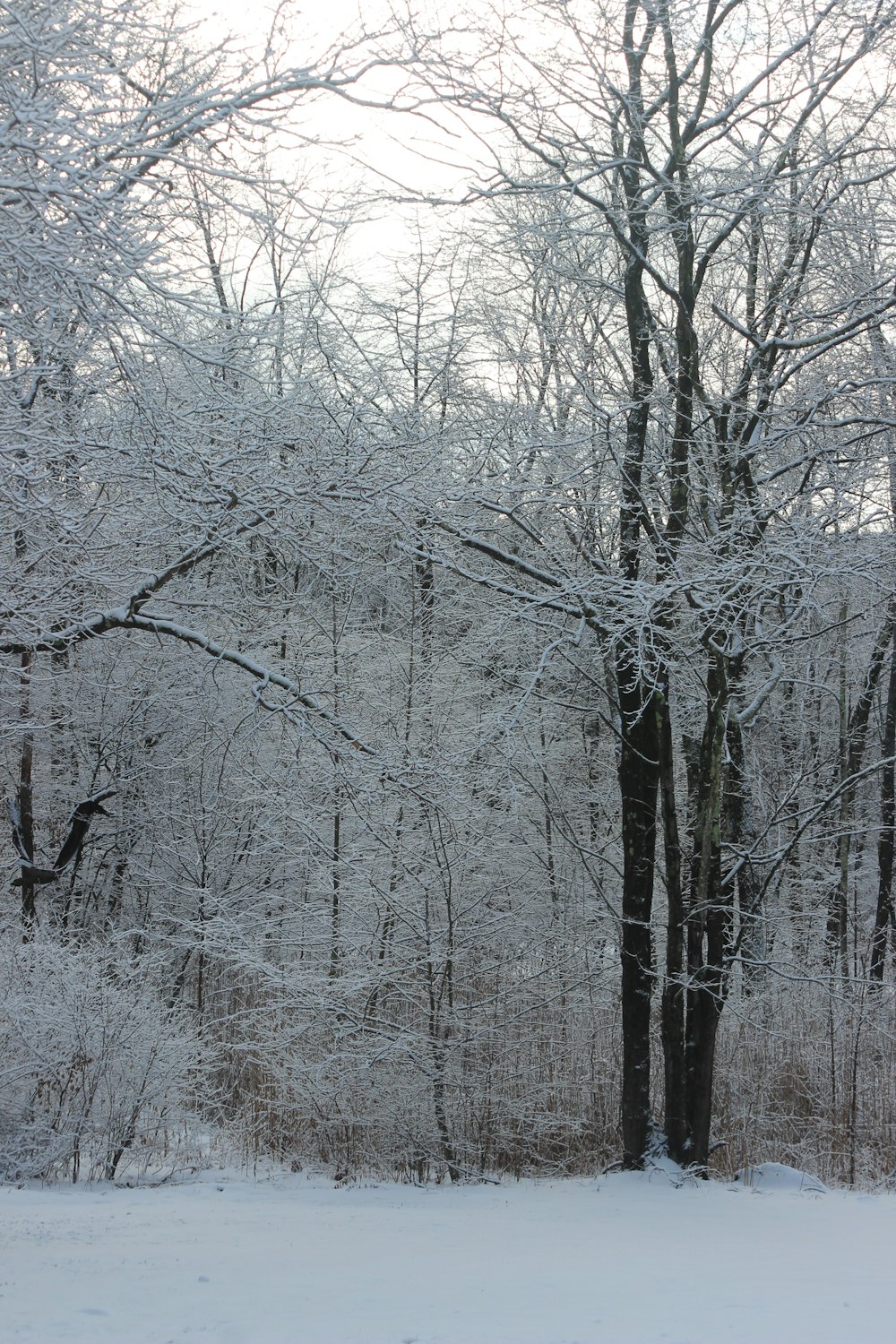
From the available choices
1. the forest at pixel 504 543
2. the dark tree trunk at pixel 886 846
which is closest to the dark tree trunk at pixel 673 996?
the forest at pixel 504 543

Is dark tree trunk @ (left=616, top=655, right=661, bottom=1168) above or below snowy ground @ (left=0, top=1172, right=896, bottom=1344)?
above

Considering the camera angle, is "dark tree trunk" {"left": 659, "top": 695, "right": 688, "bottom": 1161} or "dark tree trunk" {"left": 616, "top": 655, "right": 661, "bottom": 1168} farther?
"dark tree trunk" {"left": 616, "top": 655, "right": 661, "bottom": 1168}

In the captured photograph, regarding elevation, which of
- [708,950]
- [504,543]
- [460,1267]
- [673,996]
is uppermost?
[504,543]

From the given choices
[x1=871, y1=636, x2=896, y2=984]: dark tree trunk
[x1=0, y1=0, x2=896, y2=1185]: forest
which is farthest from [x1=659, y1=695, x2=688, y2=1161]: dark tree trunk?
[x1=871, y1=636, x2=896, y2=984]: dark tree trunk

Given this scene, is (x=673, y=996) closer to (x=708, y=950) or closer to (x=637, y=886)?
(x=708, y=950)

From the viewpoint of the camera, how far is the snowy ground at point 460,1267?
4203 millimetres

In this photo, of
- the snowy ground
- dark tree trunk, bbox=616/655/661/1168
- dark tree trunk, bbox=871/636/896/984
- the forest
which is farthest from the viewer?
dark tree trunk, bbox=871/636/896/984

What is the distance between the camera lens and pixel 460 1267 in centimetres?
528

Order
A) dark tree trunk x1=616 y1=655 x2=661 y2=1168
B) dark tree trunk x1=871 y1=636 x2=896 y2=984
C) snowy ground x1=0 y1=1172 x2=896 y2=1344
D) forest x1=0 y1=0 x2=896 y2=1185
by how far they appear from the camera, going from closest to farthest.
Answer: snowy ground x1=0 y1=1172 x2=896 y2=1344
forest x1=0 y1=0 x2=896 y2=1185
dark tree trunk x1=616 y1=655 x2=661 y2=1168
dark tree trunk x1=871 y1=636 x2=896 y2=984

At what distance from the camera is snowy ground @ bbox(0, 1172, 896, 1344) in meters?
4.20

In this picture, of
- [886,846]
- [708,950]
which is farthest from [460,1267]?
[886,846]

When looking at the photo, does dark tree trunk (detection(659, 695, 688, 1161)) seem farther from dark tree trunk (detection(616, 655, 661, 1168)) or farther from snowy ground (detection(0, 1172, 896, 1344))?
snowy ground (detection(0, 1172, 896, 1344))

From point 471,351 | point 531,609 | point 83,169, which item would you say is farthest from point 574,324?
point 83,169

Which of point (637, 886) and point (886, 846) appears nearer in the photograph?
point (637, 886)
